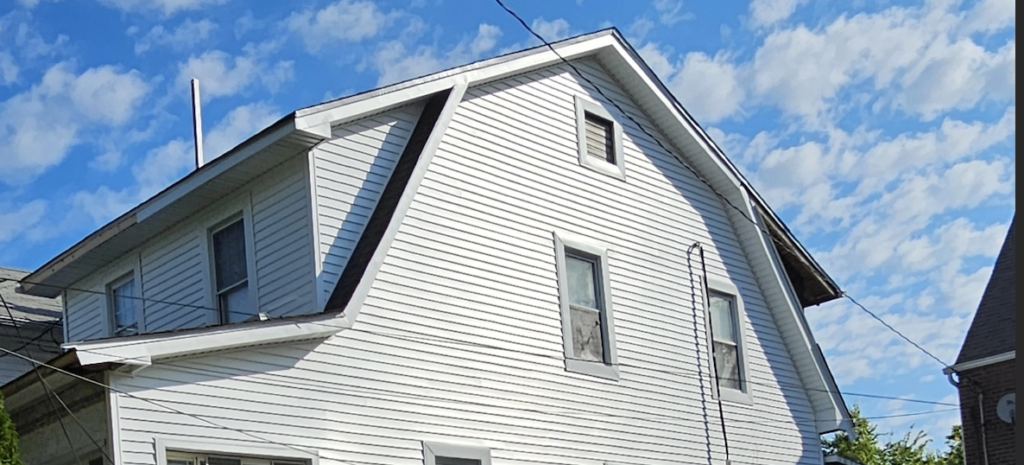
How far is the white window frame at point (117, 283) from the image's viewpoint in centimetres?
1680

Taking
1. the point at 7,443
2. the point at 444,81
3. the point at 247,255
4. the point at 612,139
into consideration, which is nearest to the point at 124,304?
the point at 247,255

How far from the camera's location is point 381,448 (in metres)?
13.6

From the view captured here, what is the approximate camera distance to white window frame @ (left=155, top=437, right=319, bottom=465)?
11.7 m

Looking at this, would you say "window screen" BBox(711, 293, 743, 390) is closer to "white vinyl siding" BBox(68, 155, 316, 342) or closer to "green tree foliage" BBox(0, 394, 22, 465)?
"white vinyl siding" BBox(68, 155, 316, 342)

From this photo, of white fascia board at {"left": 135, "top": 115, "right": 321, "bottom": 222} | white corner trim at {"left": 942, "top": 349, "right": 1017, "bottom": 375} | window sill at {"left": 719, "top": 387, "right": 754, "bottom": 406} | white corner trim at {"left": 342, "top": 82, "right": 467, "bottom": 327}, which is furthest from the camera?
white corner trim at {"left": 942, "top": 349, "right": 1017, "bottom": 375}

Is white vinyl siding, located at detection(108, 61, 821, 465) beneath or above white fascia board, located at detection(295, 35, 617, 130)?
beneath

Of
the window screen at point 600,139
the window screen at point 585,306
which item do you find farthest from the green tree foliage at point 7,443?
the window screen at point 600,139

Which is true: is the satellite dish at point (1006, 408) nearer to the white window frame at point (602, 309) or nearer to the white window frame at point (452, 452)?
the white window frame at point (602, 309)

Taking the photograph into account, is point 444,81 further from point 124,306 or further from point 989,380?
point 989,380

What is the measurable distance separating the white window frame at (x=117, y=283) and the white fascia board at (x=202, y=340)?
4.56 meters

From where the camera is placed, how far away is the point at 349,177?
14.7m

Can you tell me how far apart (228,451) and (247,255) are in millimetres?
3379

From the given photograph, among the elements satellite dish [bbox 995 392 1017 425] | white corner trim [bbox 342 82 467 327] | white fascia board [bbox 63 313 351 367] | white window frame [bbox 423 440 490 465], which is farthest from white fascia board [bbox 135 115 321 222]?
satellite dish [bbox 995 392 1017 425]

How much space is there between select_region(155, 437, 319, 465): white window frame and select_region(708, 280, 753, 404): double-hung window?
26.1 feet
